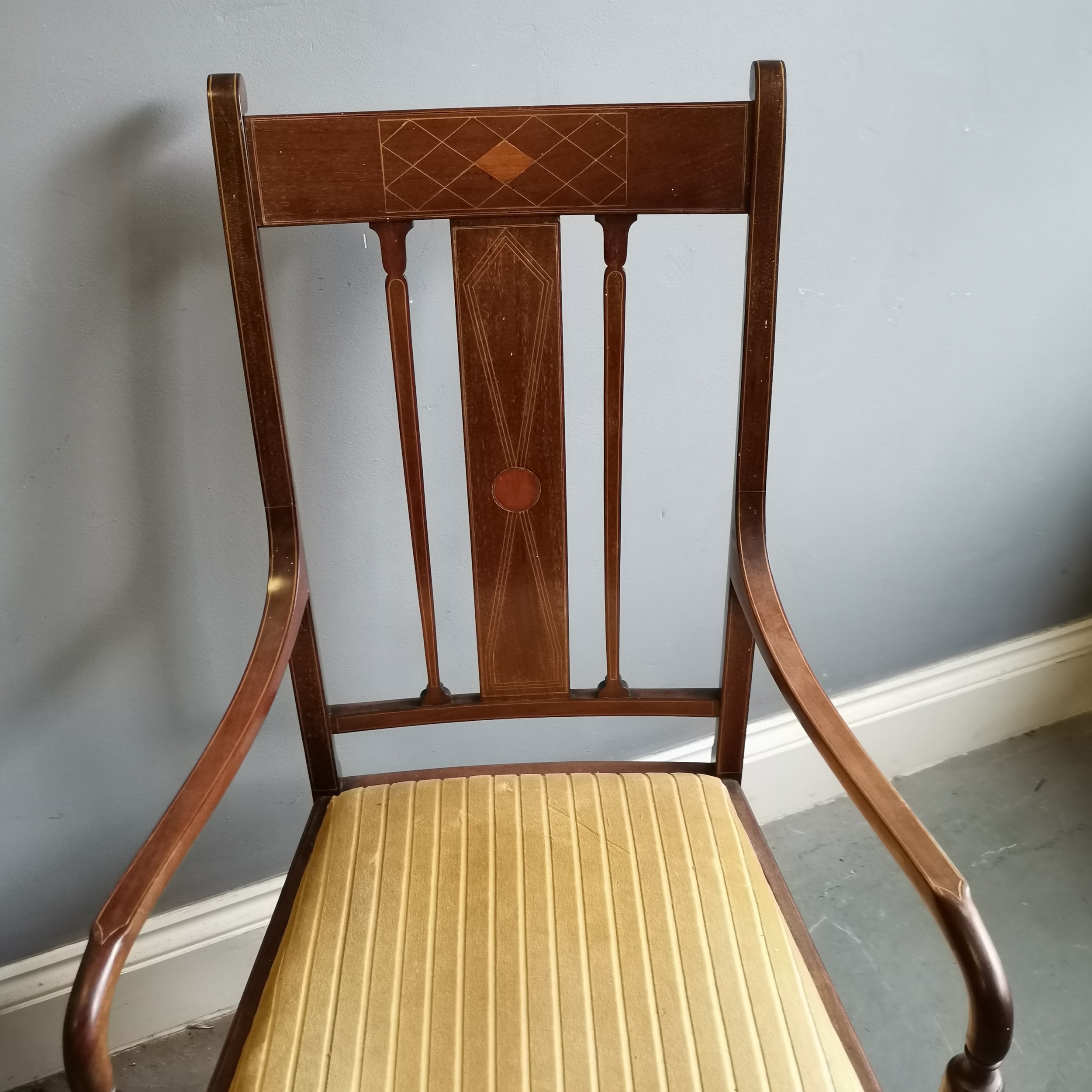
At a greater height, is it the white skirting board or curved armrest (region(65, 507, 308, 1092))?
curved armrest (region(65, 507, 308, 1092))

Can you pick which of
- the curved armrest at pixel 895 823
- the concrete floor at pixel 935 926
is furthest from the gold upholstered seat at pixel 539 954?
the concrete floor at pixel 935 926

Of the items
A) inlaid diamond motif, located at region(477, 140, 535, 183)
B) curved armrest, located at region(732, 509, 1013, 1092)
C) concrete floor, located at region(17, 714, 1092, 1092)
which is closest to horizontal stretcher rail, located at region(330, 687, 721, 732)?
curved armrest, located at region(732, 509, 1013, 1092)

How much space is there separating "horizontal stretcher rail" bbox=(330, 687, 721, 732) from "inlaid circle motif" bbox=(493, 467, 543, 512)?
0.21 meters

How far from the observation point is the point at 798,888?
1441 millimetres

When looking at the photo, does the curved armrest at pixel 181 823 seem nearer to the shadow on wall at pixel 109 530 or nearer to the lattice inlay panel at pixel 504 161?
the shadow on wall at pixel 109 530

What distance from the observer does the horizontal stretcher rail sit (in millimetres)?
938

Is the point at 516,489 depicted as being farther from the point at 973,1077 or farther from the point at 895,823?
the point at 973,1077

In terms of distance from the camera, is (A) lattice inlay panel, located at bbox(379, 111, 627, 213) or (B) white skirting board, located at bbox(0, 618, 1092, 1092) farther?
(B) white skirting board, located at bbox(0, 618, 1092, 1092)

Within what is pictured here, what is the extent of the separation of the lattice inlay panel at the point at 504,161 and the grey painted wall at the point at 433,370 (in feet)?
0.48

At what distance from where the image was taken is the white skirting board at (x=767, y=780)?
1161mm

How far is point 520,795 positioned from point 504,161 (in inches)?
22.6

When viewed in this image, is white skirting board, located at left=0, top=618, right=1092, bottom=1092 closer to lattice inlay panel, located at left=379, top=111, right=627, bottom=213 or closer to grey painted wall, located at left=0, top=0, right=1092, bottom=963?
grey painted wall, located at left=0, top=0, right=1092, bottom=963

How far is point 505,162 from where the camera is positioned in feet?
2.52

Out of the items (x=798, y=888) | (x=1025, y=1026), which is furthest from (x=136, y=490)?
(x=1025, y=1026)
